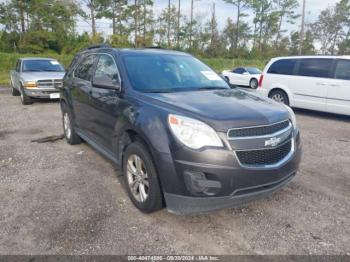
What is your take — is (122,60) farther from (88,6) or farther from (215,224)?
(88,6)

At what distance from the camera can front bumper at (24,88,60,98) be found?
10.5 metres

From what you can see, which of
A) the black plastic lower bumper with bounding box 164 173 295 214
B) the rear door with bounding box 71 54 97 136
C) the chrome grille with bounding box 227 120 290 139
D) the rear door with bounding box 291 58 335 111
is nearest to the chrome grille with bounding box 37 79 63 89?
the rear door with bounding box 71 54 97 136

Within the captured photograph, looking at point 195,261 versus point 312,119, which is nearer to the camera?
point 195,261

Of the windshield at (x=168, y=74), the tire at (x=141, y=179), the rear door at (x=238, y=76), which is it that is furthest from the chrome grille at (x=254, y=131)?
the rear door at (x=238, y=76)

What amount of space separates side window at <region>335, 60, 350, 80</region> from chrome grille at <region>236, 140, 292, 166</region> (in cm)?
629

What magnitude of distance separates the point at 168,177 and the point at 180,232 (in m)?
0.61

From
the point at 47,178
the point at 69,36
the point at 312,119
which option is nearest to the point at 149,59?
the point at 47,178

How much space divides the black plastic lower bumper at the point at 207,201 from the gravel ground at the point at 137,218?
0.32m

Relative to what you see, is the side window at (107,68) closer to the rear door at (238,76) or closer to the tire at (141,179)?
the tire at (141,179)

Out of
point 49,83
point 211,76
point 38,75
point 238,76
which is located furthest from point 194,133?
point 238,76

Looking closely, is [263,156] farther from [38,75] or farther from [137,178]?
[38,75]

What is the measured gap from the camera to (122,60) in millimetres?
3838

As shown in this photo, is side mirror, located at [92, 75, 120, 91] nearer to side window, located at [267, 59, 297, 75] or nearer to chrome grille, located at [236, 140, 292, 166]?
chrome grille, located at [236, 140, 292, 166]

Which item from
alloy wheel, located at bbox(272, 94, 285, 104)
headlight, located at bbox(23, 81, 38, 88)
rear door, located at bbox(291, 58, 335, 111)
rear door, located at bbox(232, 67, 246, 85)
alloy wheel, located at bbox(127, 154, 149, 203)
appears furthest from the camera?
rear door, located at bbox(232, 67, 246, 85)
